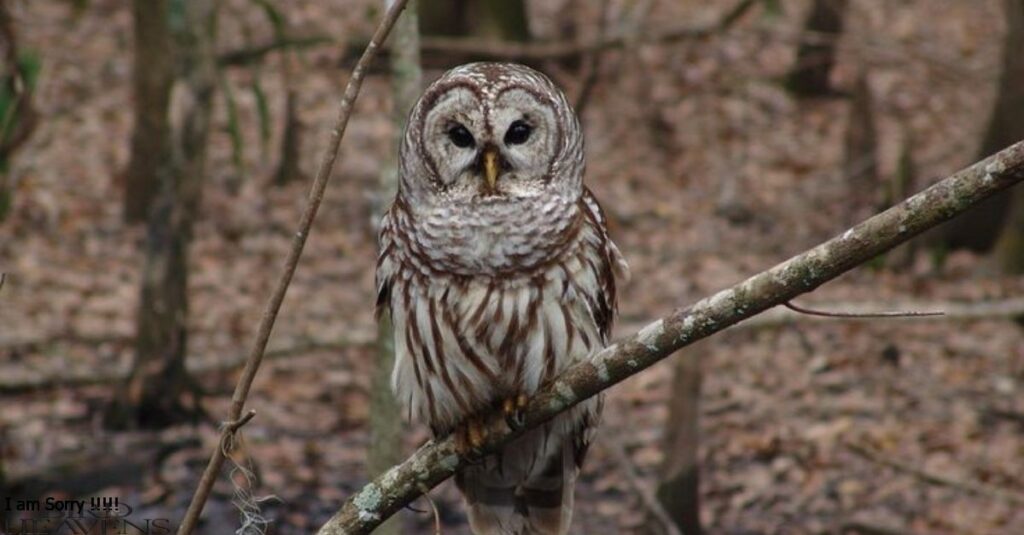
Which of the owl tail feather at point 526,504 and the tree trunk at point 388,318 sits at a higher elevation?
the tree trunk at point 388,318

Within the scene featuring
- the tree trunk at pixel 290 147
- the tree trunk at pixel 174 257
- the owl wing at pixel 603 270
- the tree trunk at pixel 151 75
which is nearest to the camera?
the owl wing at pixel 603 270

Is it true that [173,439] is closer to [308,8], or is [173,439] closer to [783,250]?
[783,250]

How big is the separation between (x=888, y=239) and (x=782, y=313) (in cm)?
509

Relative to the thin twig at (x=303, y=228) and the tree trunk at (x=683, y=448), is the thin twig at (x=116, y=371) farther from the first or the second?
the thin twig at (x=303, y=228)

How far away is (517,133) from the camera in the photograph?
13.3 feet

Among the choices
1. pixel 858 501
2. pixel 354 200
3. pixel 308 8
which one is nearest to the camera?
pixel 858 501

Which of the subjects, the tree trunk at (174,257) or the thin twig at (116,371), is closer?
the tree trunk at (174,257)

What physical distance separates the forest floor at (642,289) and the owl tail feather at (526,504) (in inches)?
64.9

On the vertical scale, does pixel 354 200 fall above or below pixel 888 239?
above

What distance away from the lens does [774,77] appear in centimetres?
1567

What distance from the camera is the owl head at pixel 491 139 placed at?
394 cm

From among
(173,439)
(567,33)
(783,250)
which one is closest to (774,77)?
(567,33)

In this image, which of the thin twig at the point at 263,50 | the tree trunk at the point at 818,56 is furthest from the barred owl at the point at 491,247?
the tree trunk at the point at 818,56

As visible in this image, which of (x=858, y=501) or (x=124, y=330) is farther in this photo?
(x=124, y=330)
